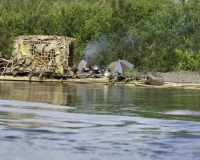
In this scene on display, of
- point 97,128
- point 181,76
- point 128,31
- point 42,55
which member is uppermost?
point 128,31

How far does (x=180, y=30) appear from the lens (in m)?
47.9

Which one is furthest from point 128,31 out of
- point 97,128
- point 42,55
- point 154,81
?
point 97,128

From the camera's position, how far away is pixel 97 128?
16.0 metres

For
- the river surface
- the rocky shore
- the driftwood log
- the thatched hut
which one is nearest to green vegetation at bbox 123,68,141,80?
the driftwood log

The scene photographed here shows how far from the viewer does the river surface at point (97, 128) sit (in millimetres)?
12719

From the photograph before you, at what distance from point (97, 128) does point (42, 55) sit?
23.4 metres

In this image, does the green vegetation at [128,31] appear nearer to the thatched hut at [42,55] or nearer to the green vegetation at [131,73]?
the thatched hut at [42,55]

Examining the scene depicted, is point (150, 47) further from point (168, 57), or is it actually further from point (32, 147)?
point (32, 147)

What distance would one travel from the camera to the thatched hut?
38344 millimetres

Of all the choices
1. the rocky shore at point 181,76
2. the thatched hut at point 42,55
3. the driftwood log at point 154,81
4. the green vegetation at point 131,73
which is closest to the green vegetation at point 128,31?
the rocky shore at point 181,76

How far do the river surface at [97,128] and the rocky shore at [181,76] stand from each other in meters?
12.7

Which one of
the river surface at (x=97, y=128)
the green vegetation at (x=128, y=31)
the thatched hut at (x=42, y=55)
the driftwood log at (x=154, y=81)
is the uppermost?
the green vegetation at (x=128, y=31)

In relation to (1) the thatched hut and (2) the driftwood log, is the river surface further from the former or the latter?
(1) the thatched hut

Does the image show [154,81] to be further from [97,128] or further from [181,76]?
[97,128]
